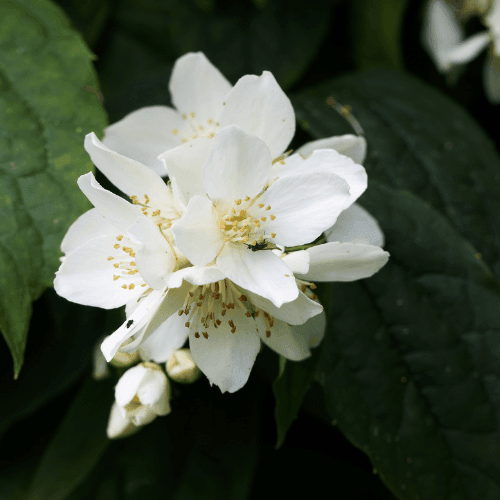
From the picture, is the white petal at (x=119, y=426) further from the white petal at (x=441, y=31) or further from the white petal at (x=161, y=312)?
the white petal at (x=441, y=31)

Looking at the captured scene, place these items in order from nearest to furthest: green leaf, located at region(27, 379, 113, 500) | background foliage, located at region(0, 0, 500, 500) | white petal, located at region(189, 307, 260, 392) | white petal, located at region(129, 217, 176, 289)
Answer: white petal, located at region(129, 217, 176, 289) < white petal, located at region(189, 307, 260, 392) < background foliage, located at region(0, 0, 500, 500) < green leaf, located at region(27, 379, 113, 500)

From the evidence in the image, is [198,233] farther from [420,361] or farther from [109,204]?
[420,361]

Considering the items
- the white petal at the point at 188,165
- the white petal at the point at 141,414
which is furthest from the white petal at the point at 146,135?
the white petal at the point at 141,414

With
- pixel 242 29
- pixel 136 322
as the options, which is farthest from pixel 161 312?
pixel 242 29

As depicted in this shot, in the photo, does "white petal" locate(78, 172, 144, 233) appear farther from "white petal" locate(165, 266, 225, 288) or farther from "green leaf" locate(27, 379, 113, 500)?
"green leaf" locate(27, 379, 113, 500)

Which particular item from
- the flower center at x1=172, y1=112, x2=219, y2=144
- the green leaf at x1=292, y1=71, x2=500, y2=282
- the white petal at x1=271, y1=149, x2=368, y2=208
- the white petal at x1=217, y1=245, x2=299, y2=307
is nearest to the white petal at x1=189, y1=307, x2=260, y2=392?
the white petal at x1=217, y1=245, x2=299, y2=307

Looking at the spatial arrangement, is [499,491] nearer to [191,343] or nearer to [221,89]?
[191,343]

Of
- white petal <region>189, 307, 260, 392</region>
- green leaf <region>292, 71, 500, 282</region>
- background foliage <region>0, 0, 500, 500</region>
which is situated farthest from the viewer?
green leaf <region>292, 71, 500, 282</region>
